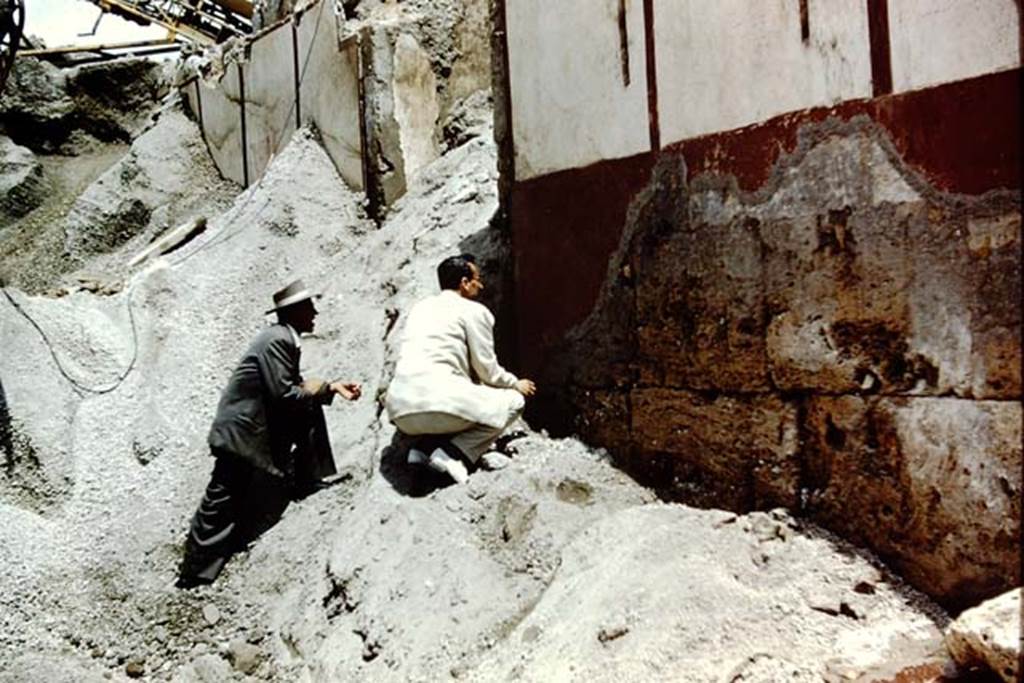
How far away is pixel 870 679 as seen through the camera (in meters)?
3.03

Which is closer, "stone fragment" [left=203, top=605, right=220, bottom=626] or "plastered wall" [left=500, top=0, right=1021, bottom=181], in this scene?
"plastered wall" [left=500, top=0, right=1021, bottom=181]

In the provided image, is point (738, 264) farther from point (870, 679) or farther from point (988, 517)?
point (870, 679)

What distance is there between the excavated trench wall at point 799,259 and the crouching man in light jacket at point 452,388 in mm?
382

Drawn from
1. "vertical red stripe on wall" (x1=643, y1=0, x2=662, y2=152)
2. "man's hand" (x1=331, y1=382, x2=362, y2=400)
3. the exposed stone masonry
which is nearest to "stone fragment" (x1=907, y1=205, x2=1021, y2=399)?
the exposed stone masonry

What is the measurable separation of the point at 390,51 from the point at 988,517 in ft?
20.2

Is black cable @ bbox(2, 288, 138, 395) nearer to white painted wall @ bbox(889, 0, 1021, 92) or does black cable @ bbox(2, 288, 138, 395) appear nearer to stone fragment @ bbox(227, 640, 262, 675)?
stone fragment @ bbox(227, 640, 262, 675)

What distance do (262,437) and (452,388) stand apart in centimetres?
138

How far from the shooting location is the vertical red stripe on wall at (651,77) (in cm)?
464

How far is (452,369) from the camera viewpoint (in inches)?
204

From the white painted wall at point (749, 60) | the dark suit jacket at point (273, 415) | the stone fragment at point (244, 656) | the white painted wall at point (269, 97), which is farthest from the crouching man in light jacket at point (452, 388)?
the white painted wall at point (269, 97)

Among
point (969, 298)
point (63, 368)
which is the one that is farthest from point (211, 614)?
point (969, 298)

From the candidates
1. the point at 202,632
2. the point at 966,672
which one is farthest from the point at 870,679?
the point at 202,632

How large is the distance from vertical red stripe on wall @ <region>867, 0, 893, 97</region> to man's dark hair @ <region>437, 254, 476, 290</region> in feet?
8.22

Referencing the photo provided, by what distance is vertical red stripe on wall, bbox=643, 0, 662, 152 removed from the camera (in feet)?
15.2
